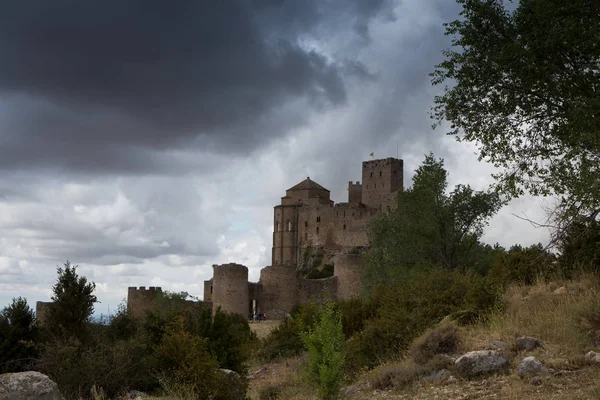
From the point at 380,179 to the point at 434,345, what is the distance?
72483mm

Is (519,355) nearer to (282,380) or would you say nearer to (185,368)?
(185,368)

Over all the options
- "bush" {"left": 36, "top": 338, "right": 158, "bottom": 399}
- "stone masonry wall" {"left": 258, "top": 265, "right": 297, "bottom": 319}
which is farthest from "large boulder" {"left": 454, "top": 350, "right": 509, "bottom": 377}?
"stone masonry wall" {"left": 258, "top": 265, "right": 297, "bottom": 319}

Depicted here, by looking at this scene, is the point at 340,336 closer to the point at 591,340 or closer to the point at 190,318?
the point at 591,340

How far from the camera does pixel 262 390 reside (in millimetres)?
15281

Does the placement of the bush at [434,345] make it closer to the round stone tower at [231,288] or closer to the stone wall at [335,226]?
the round stone tower at [231,288]

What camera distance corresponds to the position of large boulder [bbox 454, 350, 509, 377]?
37.3 feet

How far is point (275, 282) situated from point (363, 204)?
3356 cm

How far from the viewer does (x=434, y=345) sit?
503 inches

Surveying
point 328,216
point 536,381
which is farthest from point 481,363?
point 328,216

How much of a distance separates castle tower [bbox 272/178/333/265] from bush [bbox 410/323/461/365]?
2755 inches

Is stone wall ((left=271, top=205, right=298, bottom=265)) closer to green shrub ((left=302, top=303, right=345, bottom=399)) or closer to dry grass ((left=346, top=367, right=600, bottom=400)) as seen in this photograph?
green shrub ((left=302, top=303, right=345, bottom=399))

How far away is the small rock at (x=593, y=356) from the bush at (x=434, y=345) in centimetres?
229

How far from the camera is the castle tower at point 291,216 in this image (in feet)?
279

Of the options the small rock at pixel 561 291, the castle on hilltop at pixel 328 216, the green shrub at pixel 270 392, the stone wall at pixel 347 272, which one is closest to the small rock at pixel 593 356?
the small rock at pixel 561 291
